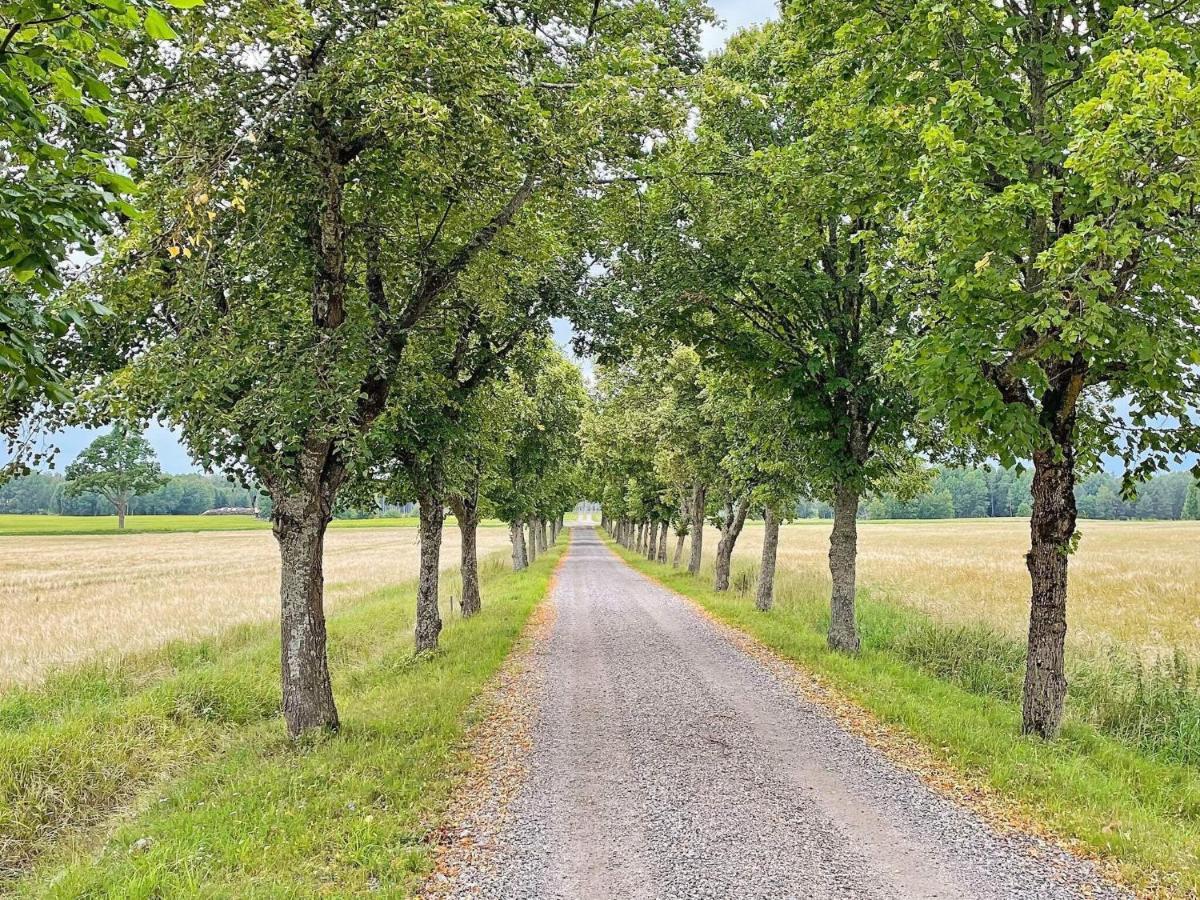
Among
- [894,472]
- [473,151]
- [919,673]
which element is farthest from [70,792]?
[894,472]

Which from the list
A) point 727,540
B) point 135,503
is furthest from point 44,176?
point 135,503

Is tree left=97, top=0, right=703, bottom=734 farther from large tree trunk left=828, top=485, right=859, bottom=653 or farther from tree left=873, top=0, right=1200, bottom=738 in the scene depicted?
large tree trunk left=828, top=485, right=859, bottom=653

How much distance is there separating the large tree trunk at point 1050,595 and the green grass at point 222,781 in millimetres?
7002

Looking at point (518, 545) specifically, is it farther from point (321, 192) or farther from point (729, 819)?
point (729, 819)

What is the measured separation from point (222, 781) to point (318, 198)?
6408 mm

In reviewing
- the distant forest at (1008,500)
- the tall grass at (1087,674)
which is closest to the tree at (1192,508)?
the distant forest at (1008,500)

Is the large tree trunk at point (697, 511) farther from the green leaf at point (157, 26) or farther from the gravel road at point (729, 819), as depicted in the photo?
the green leaf at point (157, 26)

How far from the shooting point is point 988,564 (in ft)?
111

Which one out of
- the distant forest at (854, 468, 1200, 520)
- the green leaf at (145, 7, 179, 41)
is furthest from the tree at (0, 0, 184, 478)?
the distant forest at (854, 468, 1200, 520)

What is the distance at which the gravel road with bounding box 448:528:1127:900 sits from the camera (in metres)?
5.08

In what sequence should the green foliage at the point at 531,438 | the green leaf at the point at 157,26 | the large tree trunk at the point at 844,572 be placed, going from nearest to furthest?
the green leaf at the point at 157,26 → the large tree trunk at the point at 844,572 → the green foliage at the point at 531,438

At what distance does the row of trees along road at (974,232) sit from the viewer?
627 cm

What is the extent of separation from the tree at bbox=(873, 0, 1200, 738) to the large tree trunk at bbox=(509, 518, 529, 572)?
25.4 meters

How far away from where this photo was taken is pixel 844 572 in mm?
13391
